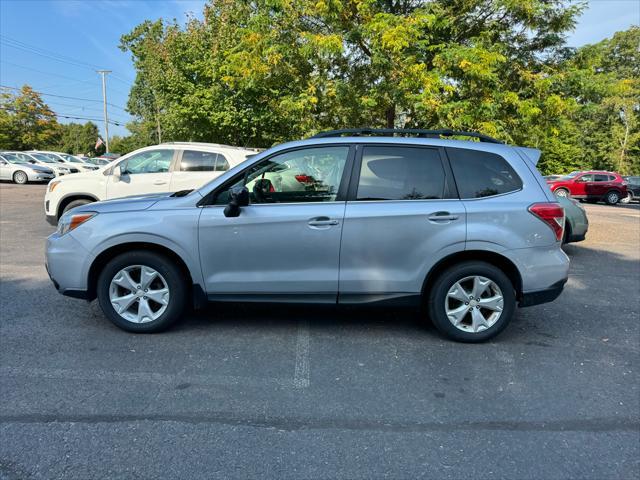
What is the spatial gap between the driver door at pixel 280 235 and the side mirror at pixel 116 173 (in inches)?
213

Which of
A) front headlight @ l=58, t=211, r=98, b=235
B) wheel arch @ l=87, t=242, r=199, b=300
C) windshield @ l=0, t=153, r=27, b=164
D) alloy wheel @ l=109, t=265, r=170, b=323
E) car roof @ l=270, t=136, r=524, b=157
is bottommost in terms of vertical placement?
alloy wheel @ l=109, t=265, r=170, b=323

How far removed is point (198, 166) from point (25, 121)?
5551cm

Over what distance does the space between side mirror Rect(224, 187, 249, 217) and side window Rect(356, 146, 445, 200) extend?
0.96m

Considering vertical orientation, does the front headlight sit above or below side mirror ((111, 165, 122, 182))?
below

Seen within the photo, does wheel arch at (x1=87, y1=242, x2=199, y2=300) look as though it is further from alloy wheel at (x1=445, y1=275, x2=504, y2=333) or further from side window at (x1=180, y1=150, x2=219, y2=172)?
side window at (x1=180, y1=150, x2=219, y2=172)

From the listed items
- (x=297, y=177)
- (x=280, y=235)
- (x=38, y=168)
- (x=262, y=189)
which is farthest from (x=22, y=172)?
(x=280, y=235)

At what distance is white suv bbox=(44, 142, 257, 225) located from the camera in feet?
29.0

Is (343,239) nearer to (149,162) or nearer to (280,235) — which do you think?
(280,235)

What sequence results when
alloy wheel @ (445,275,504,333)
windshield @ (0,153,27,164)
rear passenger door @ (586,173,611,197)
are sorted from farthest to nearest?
windshield @ (0,153,27,164) → rear passenger door @ (586,173,611,197) → alloy wheel @ (445,275,504,333)

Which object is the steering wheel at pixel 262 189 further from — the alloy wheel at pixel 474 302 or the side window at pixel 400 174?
the alloy wheel at pixel 474 302

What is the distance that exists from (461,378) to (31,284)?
505cm

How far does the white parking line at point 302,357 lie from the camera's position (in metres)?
3.53

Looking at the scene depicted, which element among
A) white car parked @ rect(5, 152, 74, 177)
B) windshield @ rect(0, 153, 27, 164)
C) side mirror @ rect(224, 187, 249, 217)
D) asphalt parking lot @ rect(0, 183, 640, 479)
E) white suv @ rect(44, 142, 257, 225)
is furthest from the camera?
white car parked @ rect(5, 152, 74, 177)

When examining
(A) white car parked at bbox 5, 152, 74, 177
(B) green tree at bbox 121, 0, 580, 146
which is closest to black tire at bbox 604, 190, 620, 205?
(B) green tree at bbox 121, 0, 580, 146
